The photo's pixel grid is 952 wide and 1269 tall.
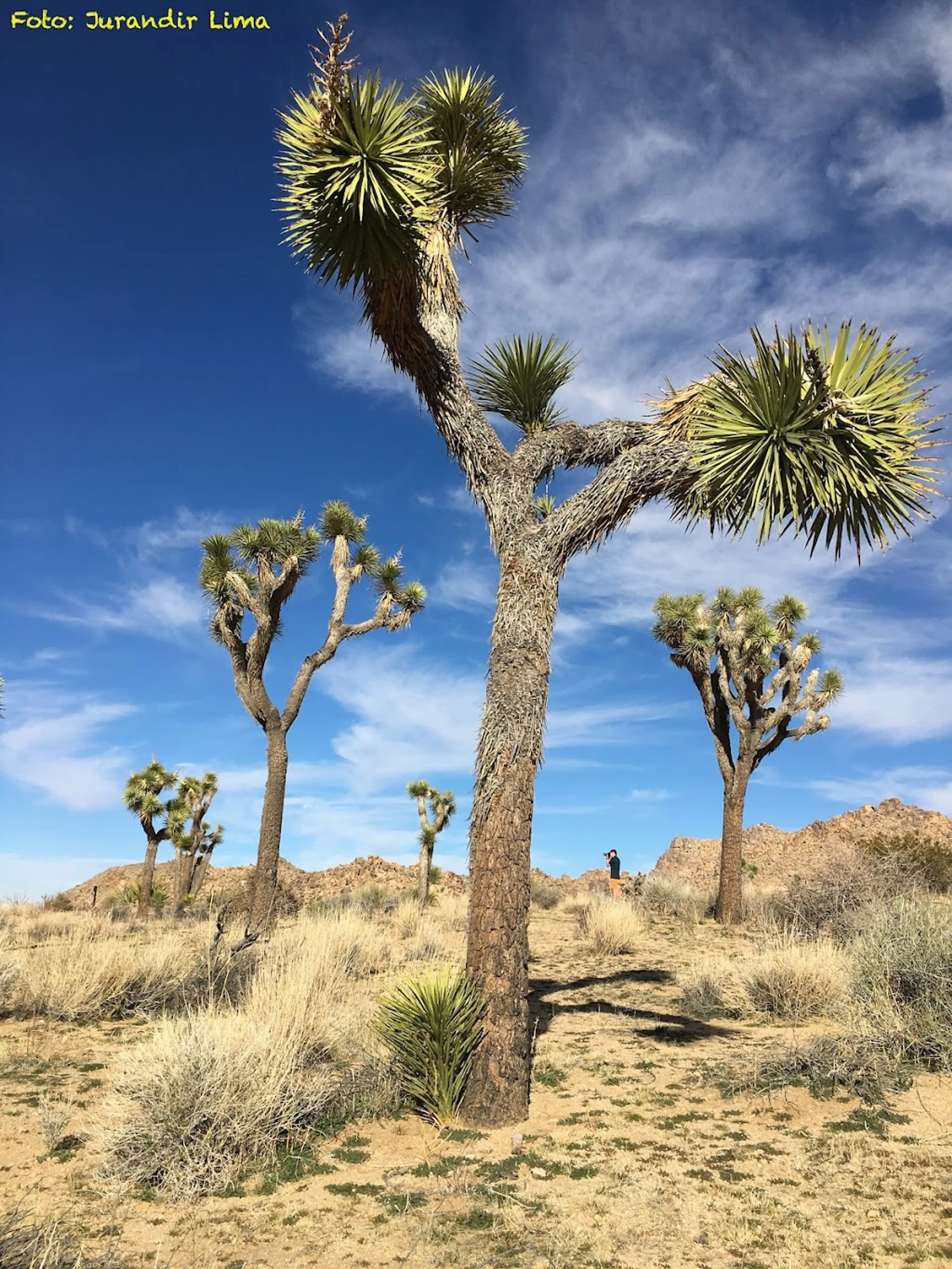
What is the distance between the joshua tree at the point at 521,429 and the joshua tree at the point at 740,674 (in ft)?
32.1

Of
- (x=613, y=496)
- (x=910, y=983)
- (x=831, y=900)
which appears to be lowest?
(x=910, y=983)

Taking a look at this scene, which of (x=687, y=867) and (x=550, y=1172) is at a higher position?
(x=687, y=867)

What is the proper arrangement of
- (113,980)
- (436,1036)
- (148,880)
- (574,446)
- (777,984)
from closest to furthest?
(436,1036)
(574,446)
(777,984)
(113,980)
(148,880)

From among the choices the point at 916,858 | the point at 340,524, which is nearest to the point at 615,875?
the point at 916,858

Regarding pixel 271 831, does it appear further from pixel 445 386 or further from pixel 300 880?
pixel 300 880

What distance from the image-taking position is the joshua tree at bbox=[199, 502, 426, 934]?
15703 mm

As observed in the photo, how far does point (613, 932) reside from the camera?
50.7 ft

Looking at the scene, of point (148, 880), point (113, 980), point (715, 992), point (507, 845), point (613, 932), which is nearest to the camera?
point (507, 845)

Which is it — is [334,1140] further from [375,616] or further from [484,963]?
[375,616]

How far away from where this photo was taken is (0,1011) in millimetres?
9953

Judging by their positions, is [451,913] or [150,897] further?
[150,897]

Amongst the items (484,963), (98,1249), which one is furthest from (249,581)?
(98,1249)

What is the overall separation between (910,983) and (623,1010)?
3811 mm

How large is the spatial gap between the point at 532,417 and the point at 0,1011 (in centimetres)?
968
